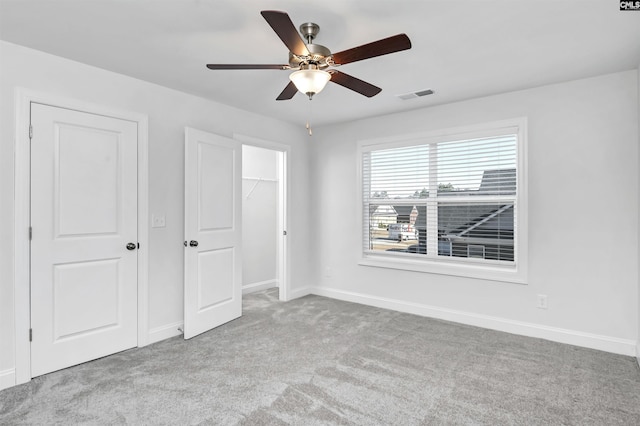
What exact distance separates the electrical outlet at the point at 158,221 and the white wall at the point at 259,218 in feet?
6.34

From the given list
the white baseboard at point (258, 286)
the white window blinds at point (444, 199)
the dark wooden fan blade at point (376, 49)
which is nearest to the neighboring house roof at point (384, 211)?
the white window blinds at point (444, 199)

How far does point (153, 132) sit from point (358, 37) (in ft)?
6.95

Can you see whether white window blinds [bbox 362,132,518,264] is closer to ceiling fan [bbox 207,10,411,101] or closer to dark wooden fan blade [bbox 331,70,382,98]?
dark wooden fan blade [bbox 331,70,382,98]

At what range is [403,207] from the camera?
4504 mm

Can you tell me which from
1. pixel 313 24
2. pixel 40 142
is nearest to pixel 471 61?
pixel 313 24

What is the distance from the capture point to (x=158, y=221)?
3436mm

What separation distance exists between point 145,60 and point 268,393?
8.90 feet

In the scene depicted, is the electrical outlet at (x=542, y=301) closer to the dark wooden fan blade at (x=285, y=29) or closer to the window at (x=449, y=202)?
the window at (x=449, y=202)

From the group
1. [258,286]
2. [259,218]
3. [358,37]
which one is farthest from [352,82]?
[258,286]

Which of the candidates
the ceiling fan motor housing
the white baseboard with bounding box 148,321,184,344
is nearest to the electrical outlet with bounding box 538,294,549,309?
the ceiling fan motor housing

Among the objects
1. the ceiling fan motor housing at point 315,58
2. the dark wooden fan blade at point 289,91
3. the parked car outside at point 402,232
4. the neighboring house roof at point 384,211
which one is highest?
the ceiling fan motor housing at point 315,58

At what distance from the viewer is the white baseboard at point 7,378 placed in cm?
251

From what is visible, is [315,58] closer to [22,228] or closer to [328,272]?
[22,228]

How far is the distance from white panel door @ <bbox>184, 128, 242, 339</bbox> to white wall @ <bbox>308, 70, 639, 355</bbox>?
7.36 feet
